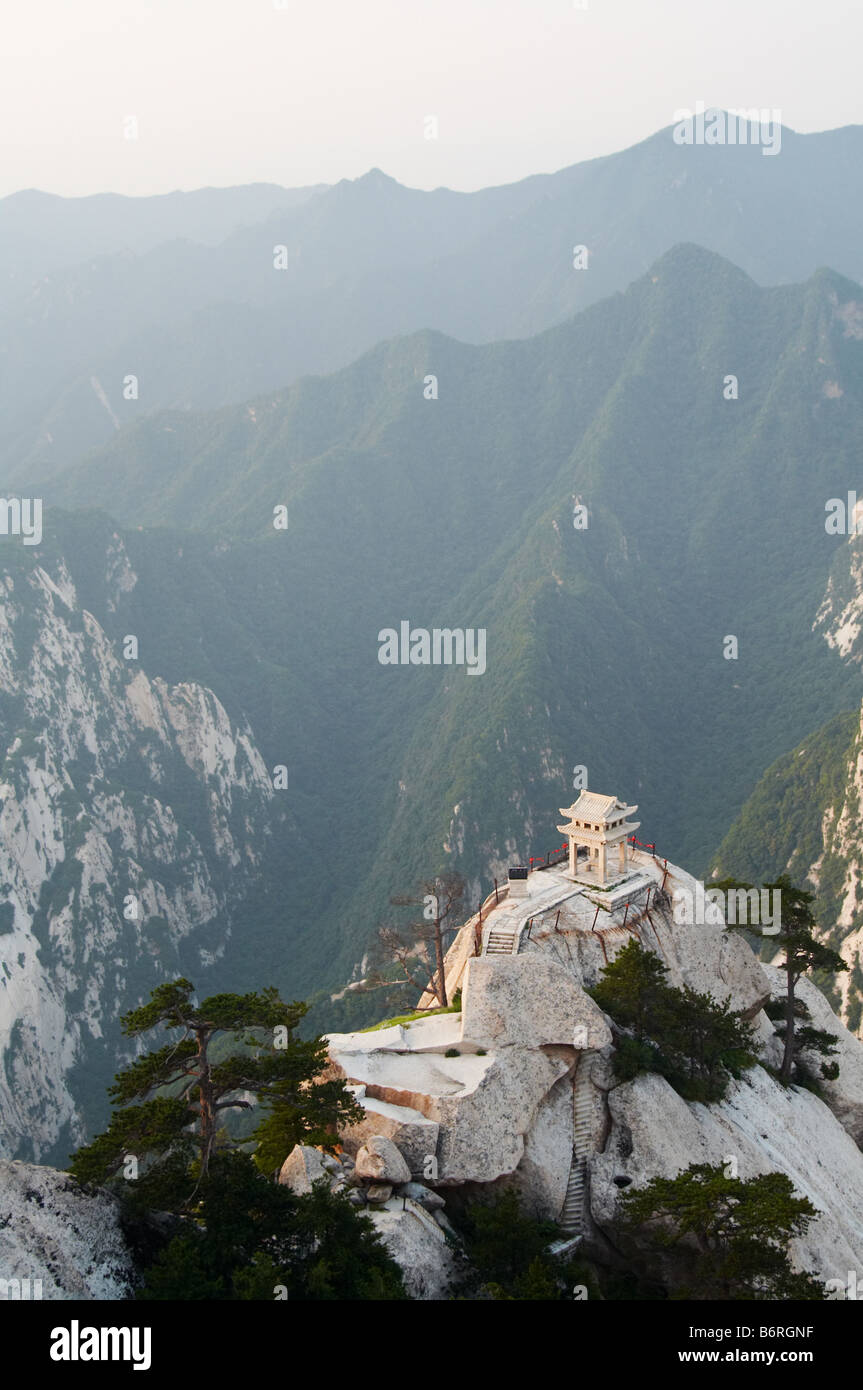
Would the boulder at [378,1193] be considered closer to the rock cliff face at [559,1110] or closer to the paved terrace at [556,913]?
the rock cliff face at [559,1110]

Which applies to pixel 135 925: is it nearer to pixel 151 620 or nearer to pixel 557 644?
pixel 151 620

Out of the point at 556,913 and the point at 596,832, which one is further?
the point at 596,832

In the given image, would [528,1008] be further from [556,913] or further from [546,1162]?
[556,913]

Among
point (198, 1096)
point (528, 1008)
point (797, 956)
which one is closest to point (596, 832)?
point (797, 956)

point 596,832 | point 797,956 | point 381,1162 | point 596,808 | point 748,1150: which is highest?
point 596,808

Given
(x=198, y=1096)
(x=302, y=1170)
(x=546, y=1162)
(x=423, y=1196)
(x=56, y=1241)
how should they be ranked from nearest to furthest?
(x=56, y=1241), (x=198, y=1096), (x=302, y=1170), (x=423, y=1196), (x=546, y=1162)
